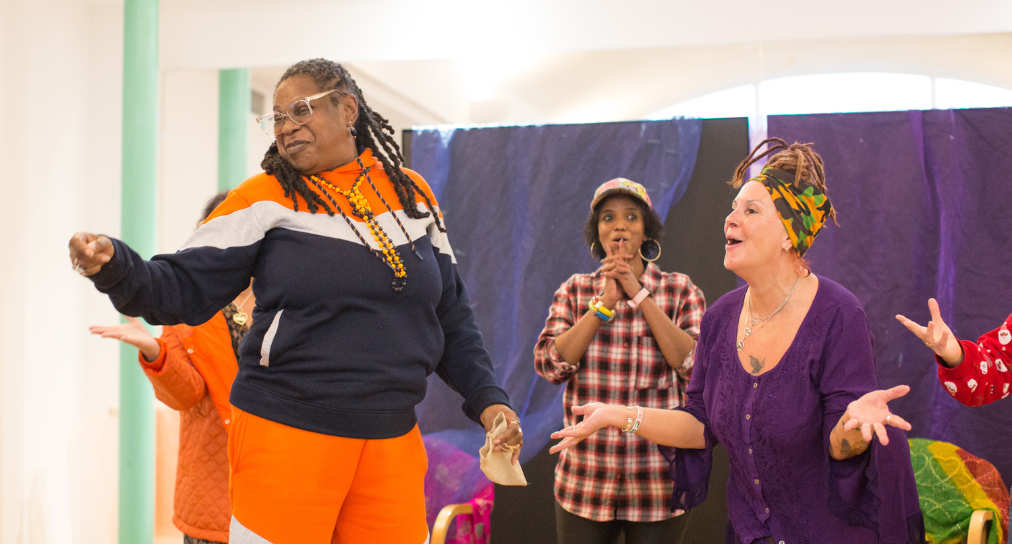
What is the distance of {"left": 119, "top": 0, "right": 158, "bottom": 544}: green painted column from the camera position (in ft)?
11.3

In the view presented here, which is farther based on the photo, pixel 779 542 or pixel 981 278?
pixel 981 278

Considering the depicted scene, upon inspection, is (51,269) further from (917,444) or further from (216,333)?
(917,444)

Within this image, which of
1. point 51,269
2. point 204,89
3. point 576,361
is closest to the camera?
point 576,361

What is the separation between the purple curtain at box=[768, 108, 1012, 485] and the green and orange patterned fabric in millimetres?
87

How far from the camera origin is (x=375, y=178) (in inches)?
67.9

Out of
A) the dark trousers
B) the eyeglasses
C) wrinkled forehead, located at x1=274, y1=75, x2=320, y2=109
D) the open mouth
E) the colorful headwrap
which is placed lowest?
the dark trousers

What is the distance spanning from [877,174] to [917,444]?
1.15 m

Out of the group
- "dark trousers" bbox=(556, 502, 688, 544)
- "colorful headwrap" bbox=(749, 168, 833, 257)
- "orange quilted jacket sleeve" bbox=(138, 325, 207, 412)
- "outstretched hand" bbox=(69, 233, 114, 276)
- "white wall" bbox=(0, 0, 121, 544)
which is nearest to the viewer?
"outstretched hand" bbox=(69, 233, 114, 276)

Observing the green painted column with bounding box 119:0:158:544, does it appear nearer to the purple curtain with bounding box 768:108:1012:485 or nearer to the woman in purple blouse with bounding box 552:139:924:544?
the woman in purple blouse with bounding box 552:139:924:544

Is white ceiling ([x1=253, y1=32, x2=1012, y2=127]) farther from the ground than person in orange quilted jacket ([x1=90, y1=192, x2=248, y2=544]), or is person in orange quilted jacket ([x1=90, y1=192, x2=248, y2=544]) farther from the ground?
white ceiling ([x1=253, y1=32, x2=1012, y2=127])

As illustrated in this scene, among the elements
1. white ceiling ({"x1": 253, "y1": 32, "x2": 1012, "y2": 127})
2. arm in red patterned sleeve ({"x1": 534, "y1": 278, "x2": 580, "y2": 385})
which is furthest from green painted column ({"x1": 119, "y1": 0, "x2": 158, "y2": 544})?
arm in red patterned sleeve ({"x1": 534, "y1": 278, "x2": 580, "y2": 385})

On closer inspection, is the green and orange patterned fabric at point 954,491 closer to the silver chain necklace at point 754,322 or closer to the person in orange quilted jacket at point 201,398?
the silver chain necklace at point 754,322

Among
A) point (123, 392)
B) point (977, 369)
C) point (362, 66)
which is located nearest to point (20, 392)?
point (123, 392)

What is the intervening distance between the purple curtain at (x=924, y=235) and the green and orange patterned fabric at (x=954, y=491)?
0.09 meters
